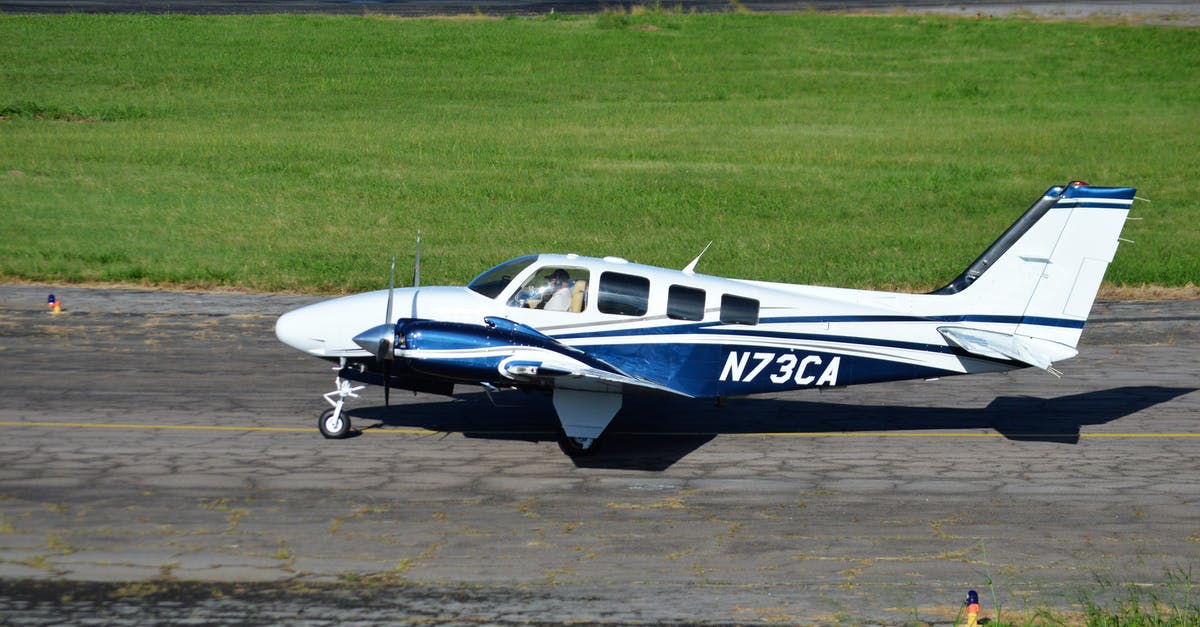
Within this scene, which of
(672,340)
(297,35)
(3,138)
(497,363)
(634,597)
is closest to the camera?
(634,597)

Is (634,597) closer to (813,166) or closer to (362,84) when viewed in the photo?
(813,166)

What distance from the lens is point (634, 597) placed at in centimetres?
1132

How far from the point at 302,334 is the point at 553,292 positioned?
324 centimetres

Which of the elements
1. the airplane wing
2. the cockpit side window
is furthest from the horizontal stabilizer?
the cockpit side window

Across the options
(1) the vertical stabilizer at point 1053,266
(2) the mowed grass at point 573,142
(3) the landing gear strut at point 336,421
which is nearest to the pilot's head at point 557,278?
(3) the landing gear strut at point 336,421

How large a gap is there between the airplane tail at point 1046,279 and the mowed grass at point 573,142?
9909 mm

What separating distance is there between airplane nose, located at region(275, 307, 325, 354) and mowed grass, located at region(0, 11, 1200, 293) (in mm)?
9986

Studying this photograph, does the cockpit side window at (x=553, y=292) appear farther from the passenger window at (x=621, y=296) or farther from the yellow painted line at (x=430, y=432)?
the yellow painted line at (x=430, y=432)

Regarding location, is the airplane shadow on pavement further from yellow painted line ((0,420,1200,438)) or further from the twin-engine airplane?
the twin-engine airplane

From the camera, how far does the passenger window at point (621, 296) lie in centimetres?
1516

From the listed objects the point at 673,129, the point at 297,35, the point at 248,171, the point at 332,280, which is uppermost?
the point at 297,35

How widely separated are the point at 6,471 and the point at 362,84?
3595 cm

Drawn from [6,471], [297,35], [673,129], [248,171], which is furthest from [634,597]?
[297,35]

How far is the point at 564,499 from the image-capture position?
1383cm
